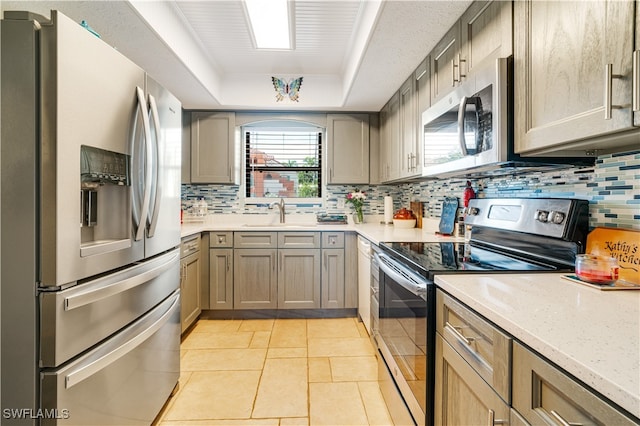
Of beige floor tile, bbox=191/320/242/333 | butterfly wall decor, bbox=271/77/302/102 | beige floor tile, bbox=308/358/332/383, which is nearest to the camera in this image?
beige floor tile, bbox=308/358/332/383

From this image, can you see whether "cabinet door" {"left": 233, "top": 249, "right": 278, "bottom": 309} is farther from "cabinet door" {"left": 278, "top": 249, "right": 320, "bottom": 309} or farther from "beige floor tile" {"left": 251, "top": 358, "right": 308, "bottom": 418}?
"beige floor tile" {"left": 251, "top": 358, "right": 308, "bottom": 418}

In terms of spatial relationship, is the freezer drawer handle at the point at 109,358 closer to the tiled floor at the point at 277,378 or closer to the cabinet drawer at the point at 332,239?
the tiled floor at the point at 277,378

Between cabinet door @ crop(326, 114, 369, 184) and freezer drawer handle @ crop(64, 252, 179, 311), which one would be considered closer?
freezer drawer handle @ crop(64, 252, 179, 311)

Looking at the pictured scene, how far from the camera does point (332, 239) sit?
3.22 metres

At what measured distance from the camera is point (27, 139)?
100 cm

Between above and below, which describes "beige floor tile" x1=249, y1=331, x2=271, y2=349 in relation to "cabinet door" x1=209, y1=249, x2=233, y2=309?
below

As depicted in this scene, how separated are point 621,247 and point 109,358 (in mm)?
1906

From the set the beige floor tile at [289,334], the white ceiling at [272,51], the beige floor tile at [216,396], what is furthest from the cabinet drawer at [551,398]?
the beige floor tile at [289,334]

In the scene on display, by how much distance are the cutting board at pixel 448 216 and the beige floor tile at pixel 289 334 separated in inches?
58.0

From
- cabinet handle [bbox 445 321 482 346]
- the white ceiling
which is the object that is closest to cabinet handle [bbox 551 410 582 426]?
cabinet handle [bbox 445 321 482 346]

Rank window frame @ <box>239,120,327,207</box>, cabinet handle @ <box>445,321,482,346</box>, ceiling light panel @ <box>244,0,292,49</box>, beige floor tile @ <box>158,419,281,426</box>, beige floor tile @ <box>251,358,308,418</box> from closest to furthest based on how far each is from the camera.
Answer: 1. cabinet handle @ <box>445,321,482,346</box>
2. beige floor tile @ <box>158,419,281,426</box>
3. beige floor tile @ <box>251,358,308,418</box>
4. ceiling light panel @ <box>244,0,292,49</box>
5. window frame @ <box>239,120,327,207</box>

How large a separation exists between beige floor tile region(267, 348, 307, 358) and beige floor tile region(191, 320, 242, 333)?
632 mm

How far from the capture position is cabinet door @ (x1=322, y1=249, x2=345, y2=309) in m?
3.21

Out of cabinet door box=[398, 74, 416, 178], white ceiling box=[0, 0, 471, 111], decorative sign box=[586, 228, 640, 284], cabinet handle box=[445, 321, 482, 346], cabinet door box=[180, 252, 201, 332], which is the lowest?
cabinet door box=[180, 252, 201, 332]
